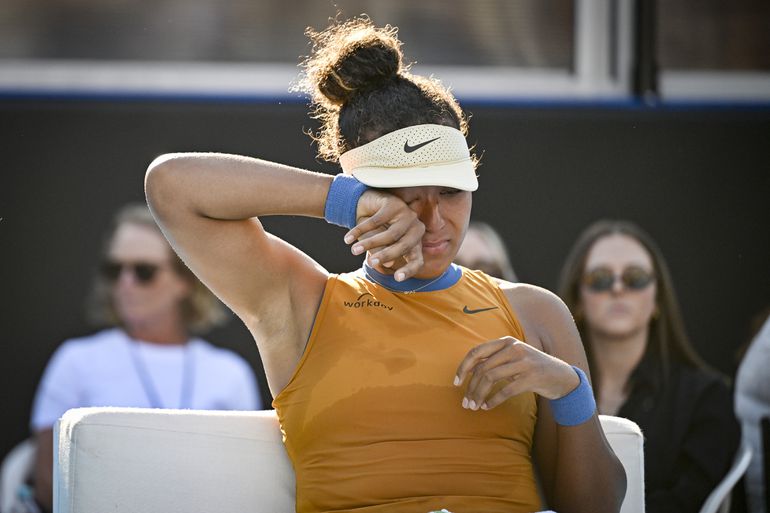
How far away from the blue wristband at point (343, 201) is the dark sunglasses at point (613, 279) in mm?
2275

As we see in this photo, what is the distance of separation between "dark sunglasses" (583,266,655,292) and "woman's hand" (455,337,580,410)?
2.21 meters

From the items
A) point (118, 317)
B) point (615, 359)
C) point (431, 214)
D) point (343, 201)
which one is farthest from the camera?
point (615, 359)

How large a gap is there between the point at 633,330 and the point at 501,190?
74 cm

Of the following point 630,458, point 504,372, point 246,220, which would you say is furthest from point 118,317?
point 504,372

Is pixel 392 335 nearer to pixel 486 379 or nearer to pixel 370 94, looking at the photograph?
pixel 486 379

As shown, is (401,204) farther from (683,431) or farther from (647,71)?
(647,71)

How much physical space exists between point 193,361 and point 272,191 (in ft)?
7.01

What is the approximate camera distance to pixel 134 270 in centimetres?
404

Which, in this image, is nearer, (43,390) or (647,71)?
(43,390)

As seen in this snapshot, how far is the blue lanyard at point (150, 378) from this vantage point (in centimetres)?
396

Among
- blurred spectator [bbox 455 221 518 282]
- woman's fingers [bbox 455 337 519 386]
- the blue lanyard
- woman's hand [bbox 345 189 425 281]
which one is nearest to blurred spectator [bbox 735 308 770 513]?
blurred spectator [bbox 455 221 518 282]

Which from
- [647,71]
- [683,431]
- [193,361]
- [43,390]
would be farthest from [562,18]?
[43,390]

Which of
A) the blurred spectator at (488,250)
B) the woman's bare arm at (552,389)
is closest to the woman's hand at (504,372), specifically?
the woman's bare arm at (552,389)

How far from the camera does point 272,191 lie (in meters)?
2.02
